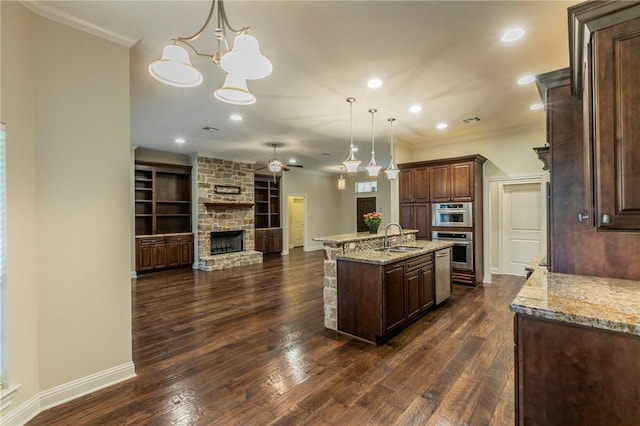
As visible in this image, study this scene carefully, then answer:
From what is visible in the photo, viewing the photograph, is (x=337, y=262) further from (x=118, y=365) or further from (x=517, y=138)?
(x=517, y=138)

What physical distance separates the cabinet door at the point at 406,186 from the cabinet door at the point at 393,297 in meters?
3.08

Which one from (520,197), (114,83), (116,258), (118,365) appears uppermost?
(114,83)

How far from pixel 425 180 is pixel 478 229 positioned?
1.36 m

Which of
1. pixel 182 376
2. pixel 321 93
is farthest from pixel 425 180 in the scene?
pixel 182 376

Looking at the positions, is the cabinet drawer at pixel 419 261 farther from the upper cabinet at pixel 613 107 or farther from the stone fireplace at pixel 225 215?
the stone fireplace at pixel 225 215

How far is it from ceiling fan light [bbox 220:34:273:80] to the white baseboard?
2509 mm

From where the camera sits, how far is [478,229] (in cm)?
564

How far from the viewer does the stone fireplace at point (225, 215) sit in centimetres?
747

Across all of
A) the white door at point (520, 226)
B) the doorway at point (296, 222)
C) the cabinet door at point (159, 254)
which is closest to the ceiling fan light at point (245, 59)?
the white door at point (520, 226)

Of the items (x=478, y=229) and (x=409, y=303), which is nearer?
(x=409, y=303)

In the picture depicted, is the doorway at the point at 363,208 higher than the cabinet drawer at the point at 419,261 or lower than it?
higher

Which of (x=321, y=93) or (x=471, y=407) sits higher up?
(x=321, y=93)

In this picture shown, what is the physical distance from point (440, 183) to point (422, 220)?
2.65 feet

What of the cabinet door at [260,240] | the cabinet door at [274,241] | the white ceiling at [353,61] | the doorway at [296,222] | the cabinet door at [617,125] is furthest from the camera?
the doorway at [296,222]
